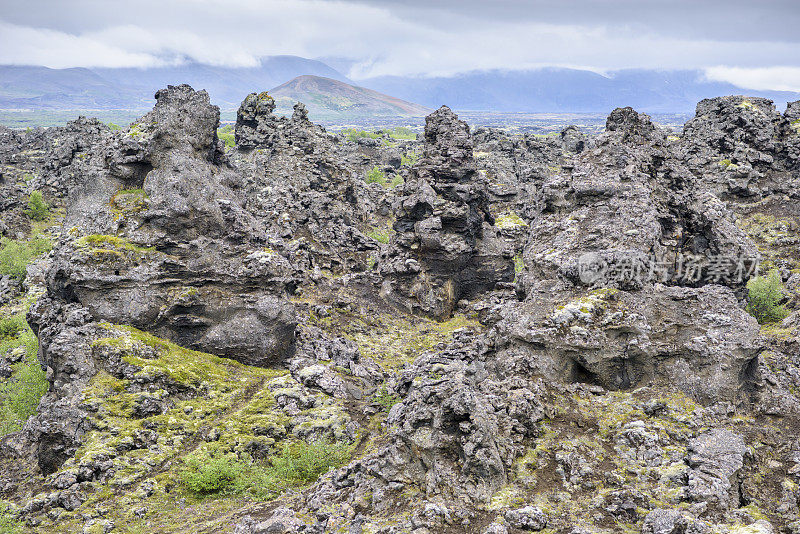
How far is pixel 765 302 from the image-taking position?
3766cm

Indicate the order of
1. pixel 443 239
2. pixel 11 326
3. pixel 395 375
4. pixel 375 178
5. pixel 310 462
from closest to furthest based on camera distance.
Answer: pixel 310 462 → pixel 395 375 → pixel 11 326 → pixel 443 239 → pixel 375 178

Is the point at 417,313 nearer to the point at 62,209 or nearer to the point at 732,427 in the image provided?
the point at 732,427

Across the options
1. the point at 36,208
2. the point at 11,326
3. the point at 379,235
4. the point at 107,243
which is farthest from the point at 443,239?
the point at 36,208

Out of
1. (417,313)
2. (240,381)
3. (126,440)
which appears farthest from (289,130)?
(126,440)

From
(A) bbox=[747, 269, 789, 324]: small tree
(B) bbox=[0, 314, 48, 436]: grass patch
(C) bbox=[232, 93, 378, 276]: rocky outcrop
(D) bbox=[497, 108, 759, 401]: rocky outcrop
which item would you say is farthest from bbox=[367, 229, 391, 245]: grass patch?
(D) bbox=[497, 108, 759, 401]: rocky outcrop

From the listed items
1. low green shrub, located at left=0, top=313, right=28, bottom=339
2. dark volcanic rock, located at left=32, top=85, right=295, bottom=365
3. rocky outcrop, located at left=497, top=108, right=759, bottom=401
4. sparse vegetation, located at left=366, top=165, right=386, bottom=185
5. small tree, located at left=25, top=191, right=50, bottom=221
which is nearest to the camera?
rocky outcrop, located at left=497, top=108, right=759, bottom=401

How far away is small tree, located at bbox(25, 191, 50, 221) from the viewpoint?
64.0 metres

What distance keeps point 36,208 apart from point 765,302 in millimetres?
76027

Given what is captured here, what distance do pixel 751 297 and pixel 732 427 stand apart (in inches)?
1006

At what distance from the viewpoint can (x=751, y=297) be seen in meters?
37.7

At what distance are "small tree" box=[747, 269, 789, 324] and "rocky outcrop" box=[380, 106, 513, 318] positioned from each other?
17.5 meters

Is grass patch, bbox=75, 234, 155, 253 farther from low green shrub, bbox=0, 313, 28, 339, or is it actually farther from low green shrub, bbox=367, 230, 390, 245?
low green shrub, bbox=367, 230, 390, 245

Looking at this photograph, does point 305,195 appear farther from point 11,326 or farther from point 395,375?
point 395,375

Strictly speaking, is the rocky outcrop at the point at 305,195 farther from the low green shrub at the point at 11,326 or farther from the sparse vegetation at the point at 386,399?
the sparse vegetation at the point at 386,399
